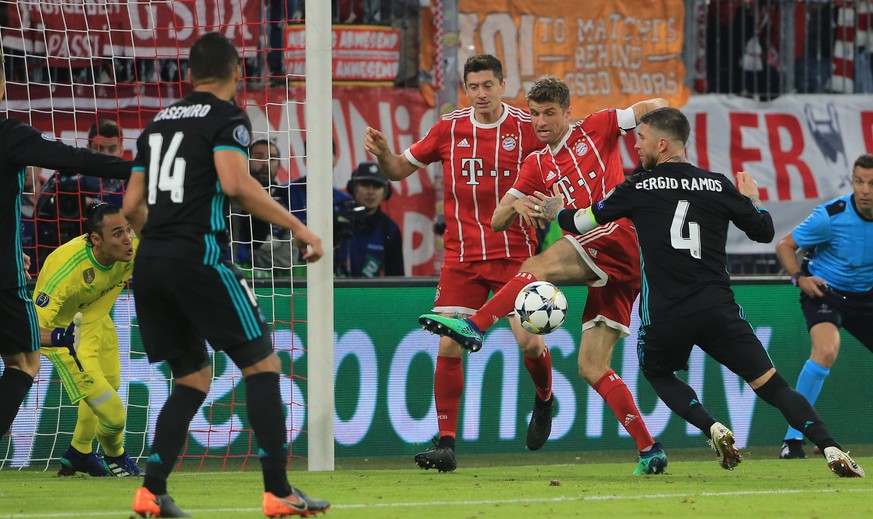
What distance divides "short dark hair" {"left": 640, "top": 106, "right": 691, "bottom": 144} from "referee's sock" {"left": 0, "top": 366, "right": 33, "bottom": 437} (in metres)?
3.41

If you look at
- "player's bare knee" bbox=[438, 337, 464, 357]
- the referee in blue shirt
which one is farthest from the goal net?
the referee in blue shirt

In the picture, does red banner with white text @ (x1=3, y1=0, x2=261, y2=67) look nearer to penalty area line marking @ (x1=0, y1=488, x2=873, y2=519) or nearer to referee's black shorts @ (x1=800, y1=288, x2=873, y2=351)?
referee's black shorts @ (x1=800, y1=288, x2=873, y2=351)

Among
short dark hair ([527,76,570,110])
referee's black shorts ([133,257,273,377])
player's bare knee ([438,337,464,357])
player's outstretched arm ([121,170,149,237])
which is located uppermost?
short dark hair ([527,76,570,110])

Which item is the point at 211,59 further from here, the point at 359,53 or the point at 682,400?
the point at 359,53

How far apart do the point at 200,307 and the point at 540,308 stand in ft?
8.04

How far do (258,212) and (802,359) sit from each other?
621 cm

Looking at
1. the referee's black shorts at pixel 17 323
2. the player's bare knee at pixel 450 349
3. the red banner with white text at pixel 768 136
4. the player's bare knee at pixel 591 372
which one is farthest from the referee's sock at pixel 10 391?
the red banner with white text at pixel 768 136

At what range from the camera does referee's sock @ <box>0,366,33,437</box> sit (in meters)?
6.19

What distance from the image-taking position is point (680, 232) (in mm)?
6750

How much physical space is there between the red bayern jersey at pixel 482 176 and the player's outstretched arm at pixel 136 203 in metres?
2.80

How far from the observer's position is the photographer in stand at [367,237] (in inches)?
424

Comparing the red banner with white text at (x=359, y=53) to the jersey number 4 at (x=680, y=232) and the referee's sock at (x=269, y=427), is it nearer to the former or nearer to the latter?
the jersey number 4 at (x=680, y=232)

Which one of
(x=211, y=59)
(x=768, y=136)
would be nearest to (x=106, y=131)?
(x=211, y=59)

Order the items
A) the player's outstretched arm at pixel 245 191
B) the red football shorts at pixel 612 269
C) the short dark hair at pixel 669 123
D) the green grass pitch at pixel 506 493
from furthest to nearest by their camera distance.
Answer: the red football shorts at pixel 612 269, the short dark hair at pixel 669 123, the green grass pitch at pixel 506 493, the player's outstretched arm at pixel 245 191
